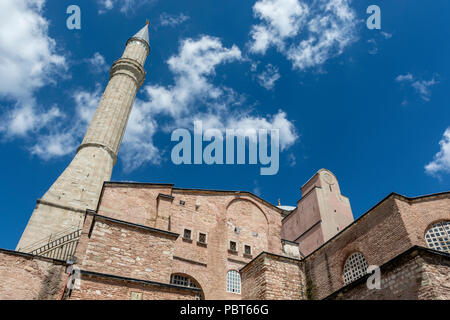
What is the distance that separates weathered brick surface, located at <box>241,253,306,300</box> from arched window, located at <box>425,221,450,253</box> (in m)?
5.58

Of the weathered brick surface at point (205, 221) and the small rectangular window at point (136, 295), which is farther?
the weathered brick surface at point (205, 221)

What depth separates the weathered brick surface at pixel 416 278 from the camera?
684 cm

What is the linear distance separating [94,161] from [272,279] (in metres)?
16.6

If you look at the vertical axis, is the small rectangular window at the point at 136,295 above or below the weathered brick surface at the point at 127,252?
below

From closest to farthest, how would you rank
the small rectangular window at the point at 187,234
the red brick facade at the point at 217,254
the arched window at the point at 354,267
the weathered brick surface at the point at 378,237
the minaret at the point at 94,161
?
the red brick facade at the point at 217,254, the weathered brick surface at the point at 378,237, the arched window at the point at 354,267, the small rectangular window at the point at 187,234, the minaret at the point at 94,161

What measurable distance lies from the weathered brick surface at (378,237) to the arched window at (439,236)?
0.99 feet

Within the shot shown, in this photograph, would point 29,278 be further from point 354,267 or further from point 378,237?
point 378,237

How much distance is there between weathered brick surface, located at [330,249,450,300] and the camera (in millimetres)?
6836

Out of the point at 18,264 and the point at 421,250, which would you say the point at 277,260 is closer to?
the point at 421,250

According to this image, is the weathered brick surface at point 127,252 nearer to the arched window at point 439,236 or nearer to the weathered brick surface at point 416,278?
the weathered brick surface at point 416,278

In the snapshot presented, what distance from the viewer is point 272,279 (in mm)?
10906

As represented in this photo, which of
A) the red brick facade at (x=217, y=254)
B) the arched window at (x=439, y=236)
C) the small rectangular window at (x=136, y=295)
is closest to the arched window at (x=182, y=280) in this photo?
the red brick facade at (x=217, y=254)
